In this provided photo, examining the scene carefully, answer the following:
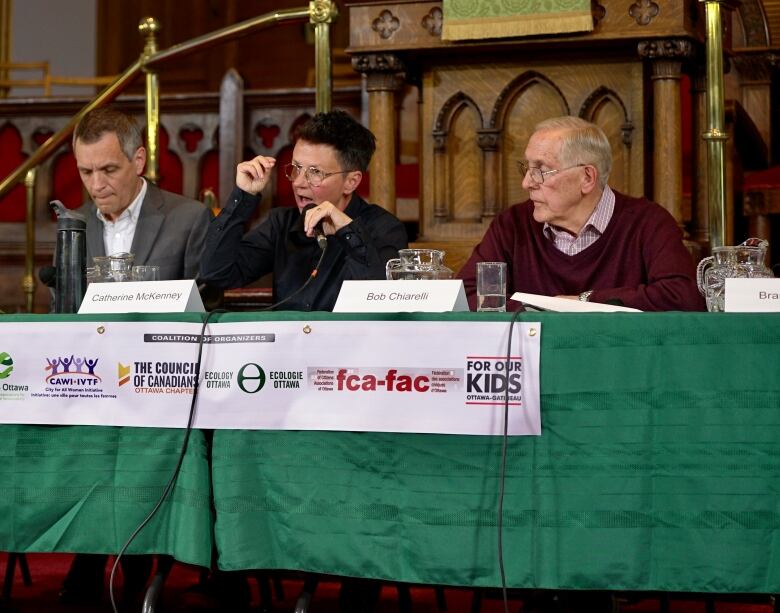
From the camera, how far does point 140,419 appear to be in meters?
2.30

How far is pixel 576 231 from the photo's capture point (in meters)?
3.12

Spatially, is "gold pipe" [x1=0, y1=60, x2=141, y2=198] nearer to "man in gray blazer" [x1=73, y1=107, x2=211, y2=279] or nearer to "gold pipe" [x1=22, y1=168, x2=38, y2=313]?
"gold pipe" [x1=22, y1=168, x2=38, y2=313]

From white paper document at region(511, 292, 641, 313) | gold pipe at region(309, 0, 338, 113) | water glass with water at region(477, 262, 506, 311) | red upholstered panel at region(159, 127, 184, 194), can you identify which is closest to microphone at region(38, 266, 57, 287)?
water glass with water at region(477, 262, 506, 311)

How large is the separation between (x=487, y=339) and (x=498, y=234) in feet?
3.74

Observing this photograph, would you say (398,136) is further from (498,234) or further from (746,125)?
(498,234)

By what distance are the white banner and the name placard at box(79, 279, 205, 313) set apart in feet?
0.29

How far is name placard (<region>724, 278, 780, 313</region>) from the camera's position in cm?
210

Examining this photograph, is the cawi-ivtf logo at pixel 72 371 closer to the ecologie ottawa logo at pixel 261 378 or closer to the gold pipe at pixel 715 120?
the ecologie ottawa logo at pixel 261 378

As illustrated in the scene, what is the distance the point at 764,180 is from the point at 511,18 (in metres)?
1.47

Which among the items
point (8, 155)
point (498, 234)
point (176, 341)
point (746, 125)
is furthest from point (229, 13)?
point (176, 341)

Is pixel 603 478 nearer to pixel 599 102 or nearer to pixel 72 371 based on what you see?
pixel 72 371

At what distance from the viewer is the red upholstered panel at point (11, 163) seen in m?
6.42

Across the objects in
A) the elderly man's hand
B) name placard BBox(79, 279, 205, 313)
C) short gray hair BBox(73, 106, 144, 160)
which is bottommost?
name placard BBox(79, 279, 205, 313)

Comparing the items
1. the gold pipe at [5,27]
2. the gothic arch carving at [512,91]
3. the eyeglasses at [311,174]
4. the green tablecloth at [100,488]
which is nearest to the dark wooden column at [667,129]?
the gothic arch carving at [512,91]
